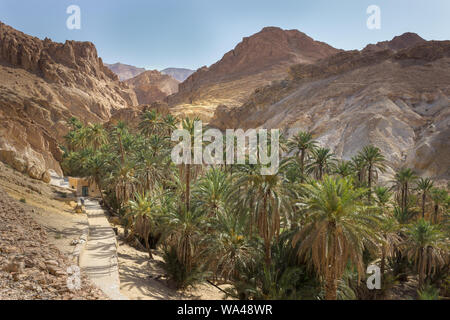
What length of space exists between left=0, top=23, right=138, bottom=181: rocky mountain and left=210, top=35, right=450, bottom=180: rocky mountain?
41.3 m

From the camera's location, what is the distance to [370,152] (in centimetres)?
2991

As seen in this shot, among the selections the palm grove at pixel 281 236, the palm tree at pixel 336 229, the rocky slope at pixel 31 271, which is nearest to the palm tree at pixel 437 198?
the palm grove at pixel 281 236

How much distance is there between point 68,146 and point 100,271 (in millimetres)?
52311

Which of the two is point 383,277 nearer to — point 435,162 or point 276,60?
point 435,162

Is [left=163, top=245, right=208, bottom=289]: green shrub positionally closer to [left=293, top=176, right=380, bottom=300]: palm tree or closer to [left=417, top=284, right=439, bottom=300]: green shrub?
[left=293, top=176, right=380, bottom=300]: palm tree

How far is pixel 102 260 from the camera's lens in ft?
51.7

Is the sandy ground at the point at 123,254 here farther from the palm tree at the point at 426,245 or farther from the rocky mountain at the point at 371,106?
the rocky mountain at the point at 371,106

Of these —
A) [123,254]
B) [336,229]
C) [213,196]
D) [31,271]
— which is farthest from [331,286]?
[123,254]

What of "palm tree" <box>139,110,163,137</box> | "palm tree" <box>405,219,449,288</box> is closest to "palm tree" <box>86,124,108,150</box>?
"palm tree" <box>139,110,163,137</box>

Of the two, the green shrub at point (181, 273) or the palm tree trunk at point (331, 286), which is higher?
the palm tree trunk at point (331, 286)

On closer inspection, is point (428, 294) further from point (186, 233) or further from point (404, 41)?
point (404, 41)

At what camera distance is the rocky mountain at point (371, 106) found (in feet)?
145

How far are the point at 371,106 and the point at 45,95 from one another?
83.3 m

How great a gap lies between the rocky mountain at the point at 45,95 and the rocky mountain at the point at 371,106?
41.3 metres
